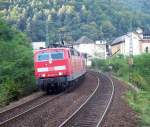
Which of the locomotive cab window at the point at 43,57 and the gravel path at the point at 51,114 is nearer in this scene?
the gravel path at the point at 51,114

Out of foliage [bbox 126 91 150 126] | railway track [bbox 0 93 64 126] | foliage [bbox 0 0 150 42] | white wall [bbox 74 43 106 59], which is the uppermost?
foliage [bbox 0 0 150 42]

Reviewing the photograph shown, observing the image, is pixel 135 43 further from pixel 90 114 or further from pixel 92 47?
pixel 90 114

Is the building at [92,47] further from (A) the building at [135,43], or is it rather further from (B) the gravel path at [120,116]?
(B) the gravel path at [120,116]

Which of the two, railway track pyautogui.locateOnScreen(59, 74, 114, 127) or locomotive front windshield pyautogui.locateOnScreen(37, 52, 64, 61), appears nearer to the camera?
railway track pyautogui.locateOnScreen(59, 74, 114, 127)

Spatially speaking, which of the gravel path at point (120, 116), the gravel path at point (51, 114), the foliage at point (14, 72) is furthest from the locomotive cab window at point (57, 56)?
the gravel path at point (120, 116)

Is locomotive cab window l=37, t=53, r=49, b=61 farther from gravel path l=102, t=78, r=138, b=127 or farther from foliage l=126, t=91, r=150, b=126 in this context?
gravel path l=102, t=78, r=138, b=127

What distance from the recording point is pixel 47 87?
26.3 m

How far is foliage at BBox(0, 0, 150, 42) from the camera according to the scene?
3575 inches

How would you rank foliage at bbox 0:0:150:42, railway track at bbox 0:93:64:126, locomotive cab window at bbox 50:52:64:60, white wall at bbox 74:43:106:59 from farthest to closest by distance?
1. white wall at bbox 74:43:106:59
2. foliage at bbox 0:0:150:42
3. locomotive cab window at bbox 50:52:64:60
4. railway track at bbox 0:93:64:126

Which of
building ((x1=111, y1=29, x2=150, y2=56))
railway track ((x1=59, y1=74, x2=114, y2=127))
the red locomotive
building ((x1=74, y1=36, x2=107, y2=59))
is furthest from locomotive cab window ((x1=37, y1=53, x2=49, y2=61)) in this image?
building ((x1=74, y1=36, x2=107, y2=59))

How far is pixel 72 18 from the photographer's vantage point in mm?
122438

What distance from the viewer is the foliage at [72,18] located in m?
90.8

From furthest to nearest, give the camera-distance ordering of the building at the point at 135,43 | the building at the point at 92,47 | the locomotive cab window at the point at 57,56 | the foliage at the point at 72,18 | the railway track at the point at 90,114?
1. the building at the point at 92,47
2. the foliage at the point at 72,18
3. the building at the point at 135,43
4. the locomotive cab window at the point at 57,56
5. the railway track at the point at 90,114

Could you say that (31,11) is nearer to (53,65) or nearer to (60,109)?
(53,65)
